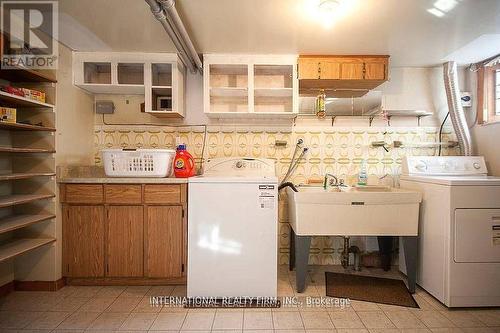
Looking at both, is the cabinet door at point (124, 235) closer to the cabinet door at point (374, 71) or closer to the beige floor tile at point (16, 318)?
the beige floor tile at point (16, 318)

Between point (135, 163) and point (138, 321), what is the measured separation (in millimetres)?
1182

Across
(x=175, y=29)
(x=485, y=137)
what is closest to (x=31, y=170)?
(x=175, y=29)

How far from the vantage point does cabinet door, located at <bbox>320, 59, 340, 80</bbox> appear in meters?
2.39

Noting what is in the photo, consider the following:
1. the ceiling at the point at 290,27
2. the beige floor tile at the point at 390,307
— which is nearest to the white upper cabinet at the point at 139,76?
the ceiling at the point at 290,27

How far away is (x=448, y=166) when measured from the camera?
7.85 feet

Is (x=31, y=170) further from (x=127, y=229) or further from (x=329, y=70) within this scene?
(x=329, y=70)

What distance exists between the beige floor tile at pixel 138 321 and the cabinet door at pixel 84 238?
573mm

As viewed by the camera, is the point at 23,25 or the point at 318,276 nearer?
the point at 23,25

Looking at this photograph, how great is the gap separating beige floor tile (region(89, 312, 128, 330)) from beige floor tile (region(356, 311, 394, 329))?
168cm

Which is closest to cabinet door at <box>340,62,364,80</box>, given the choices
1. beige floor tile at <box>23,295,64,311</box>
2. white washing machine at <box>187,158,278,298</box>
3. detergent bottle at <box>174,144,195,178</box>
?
white washing machine at <box>187,158,278,298</box>

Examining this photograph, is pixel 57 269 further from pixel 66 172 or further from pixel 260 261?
pixel 260 261

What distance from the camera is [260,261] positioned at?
1873mm

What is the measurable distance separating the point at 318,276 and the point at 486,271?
4.08 feet

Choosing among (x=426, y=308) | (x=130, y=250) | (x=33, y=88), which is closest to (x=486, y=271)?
(x=426, y=308)
